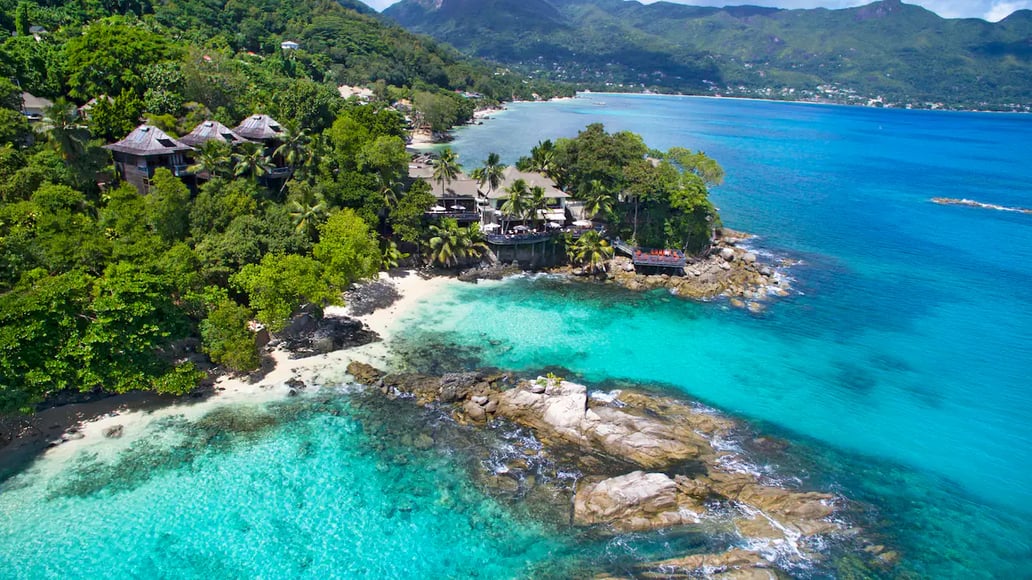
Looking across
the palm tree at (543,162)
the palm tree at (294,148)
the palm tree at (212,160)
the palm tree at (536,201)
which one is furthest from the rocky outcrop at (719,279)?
the palm tree at (212,160)

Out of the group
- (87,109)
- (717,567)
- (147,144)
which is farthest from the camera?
(87,109)

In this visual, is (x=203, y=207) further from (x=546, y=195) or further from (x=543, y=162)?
(x=543, y=162)

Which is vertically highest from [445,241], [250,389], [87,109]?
[87,109]

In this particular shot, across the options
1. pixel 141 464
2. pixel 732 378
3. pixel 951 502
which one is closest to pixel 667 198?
pixel 732 378

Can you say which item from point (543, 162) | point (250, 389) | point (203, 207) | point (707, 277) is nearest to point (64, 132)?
point (203, 207)

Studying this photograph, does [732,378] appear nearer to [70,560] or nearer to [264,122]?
[70,560]

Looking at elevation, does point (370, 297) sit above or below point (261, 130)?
below

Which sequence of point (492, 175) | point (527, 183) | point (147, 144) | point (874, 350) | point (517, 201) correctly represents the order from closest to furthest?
point (874, 350), point (147, 144), point (517, 201), point (492, 175), point (527, 183)

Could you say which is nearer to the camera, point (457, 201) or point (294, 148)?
point (294, 148)
